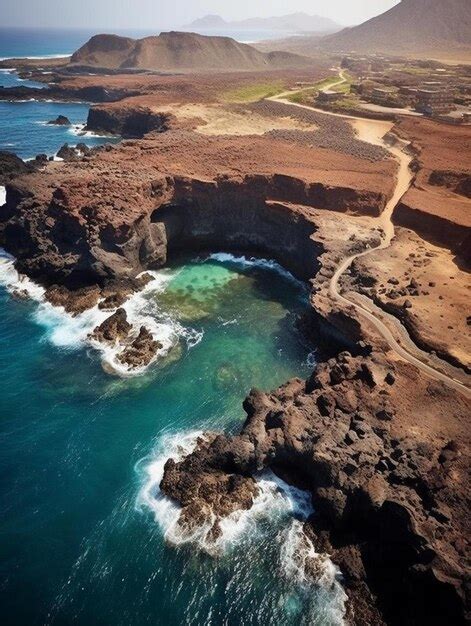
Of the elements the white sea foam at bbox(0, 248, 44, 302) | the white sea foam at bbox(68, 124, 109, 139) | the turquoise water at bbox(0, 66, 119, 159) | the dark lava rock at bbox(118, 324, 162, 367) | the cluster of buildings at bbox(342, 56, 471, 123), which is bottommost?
the dark lava rock at bbox(118, 324, 162, 367)

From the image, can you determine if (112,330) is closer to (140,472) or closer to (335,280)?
(140,472)

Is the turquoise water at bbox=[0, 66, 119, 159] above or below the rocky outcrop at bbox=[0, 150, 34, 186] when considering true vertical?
below

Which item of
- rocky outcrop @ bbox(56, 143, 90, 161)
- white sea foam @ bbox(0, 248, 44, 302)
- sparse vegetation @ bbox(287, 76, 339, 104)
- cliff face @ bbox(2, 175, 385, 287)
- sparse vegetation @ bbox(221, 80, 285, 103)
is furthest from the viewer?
sparse vegetation @ bbox(221, 80, 285, 103)

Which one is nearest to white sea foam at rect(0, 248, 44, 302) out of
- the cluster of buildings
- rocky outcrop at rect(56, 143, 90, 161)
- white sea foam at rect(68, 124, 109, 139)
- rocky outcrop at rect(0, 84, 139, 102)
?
rocky outcrop at rect(56, 143, 90, 161)

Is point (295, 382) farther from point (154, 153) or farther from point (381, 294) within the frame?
point (154, 153)

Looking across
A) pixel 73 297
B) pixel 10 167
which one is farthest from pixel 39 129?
pixel 73 297

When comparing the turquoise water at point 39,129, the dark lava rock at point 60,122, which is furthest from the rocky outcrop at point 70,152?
the dark lava rock at point 60,122

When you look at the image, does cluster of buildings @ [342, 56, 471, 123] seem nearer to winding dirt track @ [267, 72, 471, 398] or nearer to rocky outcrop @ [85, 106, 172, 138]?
winding dirt track @ [267, 72, 471, 398]
